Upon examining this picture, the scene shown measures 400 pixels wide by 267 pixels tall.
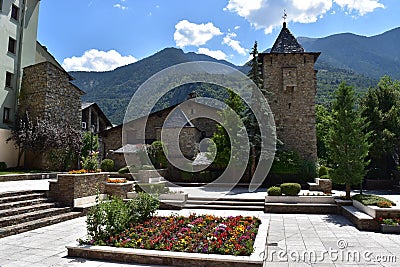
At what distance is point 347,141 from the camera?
36.5 ft

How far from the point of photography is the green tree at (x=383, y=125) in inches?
709

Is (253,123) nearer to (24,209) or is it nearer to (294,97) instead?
(294,97)

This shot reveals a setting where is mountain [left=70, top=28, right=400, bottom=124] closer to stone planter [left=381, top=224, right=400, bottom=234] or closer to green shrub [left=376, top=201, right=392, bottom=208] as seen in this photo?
green shrub [left=376, top=201, right=392, bottom=208]

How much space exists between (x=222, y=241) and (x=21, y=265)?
12.2ft

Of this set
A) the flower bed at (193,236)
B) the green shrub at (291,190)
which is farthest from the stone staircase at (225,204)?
the flower bed at (193,236)

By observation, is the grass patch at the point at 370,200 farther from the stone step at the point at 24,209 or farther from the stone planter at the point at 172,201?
the stone step at the point at 24,209

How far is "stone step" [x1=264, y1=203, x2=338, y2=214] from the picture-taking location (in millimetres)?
10750

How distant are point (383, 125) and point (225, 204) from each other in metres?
13.2

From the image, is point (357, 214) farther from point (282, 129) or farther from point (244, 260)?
point (282, 129)

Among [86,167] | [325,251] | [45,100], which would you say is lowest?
[325,251]

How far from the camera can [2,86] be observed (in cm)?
1902

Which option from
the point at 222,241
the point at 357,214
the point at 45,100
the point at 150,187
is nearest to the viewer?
the point at 222,241

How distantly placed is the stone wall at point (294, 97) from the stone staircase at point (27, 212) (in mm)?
15880

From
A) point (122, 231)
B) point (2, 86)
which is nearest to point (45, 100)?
point (2, 86)
